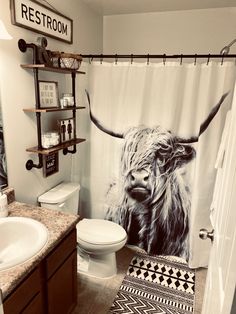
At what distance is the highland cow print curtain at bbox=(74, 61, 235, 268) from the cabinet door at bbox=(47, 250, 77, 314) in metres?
0.95

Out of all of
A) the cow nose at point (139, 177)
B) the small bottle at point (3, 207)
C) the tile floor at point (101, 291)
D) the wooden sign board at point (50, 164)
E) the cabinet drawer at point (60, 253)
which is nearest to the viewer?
the cabinet drawer at point (60, 253)

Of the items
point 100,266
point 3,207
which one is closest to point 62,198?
point 3,207

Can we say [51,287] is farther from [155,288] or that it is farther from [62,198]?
[155,288]

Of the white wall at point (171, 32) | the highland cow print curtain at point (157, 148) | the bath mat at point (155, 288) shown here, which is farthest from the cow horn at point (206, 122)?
the bath mat at point (155, 288)

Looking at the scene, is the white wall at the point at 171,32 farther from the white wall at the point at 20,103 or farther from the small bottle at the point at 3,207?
the small bottle at the point at 3,207

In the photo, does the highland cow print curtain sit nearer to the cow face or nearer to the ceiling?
the cow face

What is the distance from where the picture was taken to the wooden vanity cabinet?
3.55 feet

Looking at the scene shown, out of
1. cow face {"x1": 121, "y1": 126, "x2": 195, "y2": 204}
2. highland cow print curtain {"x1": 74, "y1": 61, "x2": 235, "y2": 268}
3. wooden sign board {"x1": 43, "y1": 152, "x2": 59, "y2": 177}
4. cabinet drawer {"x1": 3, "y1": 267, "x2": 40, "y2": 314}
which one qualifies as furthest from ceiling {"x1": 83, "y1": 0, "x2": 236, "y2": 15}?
cabinet drawer {"x1": 3, "y1": 267, "x2": 40, "y2": 314}

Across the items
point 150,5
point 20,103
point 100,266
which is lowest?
point 100,266

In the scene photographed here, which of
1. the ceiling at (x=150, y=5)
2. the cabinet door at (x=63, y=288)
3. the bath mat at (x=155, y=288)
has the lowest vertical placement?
the bath mat at (x=155, y=288)

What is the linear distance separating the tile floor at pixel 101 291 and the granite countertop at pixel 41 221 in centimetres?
79

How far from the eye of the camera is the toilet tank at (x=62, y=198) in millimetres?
1918

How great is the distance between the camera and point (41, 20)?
5.65 ft

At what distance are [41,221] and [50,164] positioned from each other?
0.68 metres
